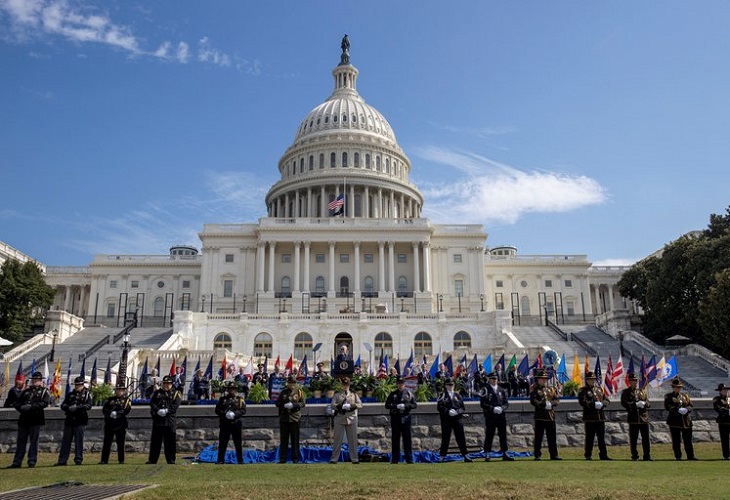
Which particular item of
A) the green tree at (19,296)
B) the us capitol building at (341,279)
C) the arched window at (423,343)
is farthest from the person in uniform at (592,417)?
the green tree at (19,296)

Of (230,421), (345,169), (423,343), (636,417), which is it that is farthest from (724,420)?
(345,169)

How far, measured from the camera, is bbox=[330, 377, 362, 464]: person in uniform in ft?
54.6

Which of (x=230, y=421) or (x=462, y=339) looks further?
(x=462, y=339)

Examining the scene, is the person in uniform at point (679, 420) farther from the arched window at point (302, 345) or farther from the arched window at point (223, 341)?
the arched window at point (223, 341)

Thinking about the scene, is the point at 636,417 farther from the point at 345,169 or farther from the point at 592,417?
the point at 345,169

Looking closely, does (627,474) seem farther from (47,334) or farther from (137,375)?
(47,334)

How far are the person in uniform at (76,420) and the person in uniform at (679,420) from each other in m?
14.5

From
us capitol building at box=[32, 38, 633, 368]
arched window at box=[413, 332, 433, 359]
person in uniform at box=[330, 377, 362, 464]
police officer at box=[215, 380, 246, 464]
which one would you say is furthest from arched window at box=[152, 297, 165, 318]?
person in uniform at box=[330, 377, 362, 464]

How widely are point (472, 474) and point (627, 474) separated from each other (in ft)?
9.91

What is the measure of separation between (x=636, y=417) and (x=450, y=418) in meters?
4.72

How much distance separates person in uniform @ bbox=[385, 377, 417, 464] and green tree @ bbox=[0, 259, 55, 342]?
52064 millimetres

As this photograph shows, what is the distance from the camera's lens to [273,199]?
107 m

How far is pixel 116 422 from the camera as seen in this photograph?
17375mm

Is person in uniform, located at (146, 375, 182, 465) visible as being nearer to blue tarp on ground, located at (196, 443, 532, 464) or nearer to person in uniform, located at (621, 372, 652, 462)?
blue tarp on ground, located at (196, 443, 532, 464)
